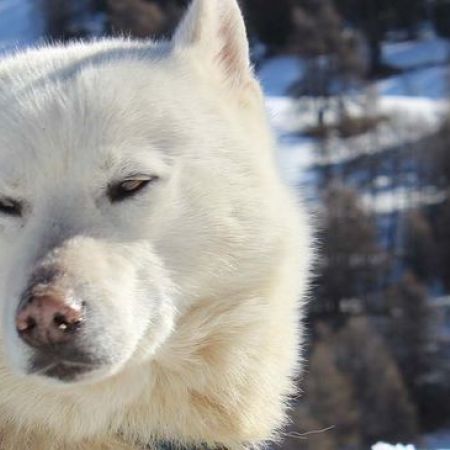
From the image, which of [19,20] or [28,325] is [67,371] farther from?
[19,20]

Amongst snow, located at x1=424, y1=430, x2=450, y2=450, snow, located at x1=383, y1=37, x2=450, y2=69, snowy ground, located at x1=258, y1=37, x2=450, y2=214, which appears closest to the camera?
snow, located at x1=424, y1=430, x2=450, y2=450

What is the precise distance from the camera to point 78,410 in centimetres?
344

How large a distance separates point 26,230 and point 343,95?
4818 centimetres

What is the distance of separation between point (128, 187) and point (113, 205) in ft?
0.25

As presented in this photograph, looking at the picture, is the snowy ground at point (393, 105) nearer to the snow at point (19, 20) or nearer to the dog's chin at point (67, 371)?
the snow at point (19, 20)

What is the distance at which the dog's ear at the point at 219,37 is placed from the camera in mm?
4129

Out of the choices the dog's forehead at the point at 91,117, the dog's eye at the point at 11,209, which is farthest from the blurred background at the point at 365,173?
the dog's eye at the point at 11,209

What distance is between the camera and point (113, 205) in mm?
3516

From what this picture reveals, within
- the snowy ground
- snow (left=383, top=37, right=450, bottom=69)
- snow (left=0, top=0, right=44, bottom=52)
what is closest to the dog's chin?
the snowy ground

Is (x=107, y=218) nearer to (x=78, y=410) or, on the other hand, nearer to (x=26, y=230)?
(x=26, y=230)

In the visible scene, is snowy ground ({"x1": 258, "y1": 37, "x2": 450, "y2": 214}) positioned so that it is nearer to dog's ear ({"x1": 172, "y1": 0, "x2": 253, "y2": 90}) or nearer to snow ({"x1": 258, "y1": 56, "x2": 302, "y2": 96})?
snow ({"x1": 258, "y1": 56, "x2": 302, "y2": 96})

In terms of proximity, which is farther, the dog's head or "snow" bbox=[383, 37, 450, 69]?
"snow" bbox=[383, 37, 450, 69]

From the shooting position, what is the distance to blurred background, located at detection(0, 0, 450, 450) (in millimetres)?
36438

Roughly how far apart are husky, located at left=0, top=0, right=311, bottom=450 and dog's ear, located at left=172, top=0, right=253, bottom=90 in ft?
0.84
